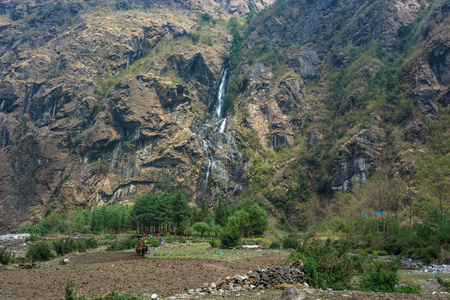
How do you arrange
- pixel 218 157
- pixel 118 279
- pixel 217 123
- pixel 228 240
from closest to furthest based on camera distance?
1. pixel 118 279
2. pixel 228 240
3. pixel 218 157
4. pixel 217 123

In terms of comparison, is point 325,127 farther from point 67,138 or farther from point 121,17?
point 121,17

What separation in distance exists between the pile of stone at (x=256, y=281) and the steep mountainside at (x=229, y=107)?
63.1 meters

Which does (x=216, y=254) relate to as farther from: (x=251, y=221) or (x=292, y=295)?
(x=251, y=221)

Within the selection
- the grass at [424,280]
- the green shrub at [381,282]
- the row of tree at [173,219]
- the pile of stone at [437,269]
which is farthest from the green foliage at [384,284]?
the row of tree at [173,219]

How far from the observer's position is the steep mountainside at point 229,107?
8150 centimetres

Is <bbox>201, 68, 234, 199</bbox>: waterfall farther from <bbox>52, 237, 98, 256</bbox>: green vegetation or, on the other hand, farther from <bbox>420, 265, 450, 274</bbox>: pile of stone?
<bbox>420, 265, 450, 274</bbox>: pile of stone

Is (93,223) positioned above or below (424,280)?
below

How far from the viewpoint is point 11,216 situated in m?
99.5

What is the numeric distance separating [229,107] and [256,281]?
103365 millimetres

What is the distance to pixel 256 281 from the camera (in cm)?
1409

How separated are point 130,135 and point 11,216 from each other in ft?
157

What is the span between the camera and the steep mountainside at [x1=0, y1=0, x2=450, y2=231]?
8150 cm

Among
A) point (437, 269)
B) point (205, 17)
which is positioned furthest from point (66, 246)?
point (205, 17)

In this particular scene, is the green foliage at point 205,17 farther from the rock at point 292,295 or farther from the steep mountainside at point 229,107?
the rock at point 292,295
